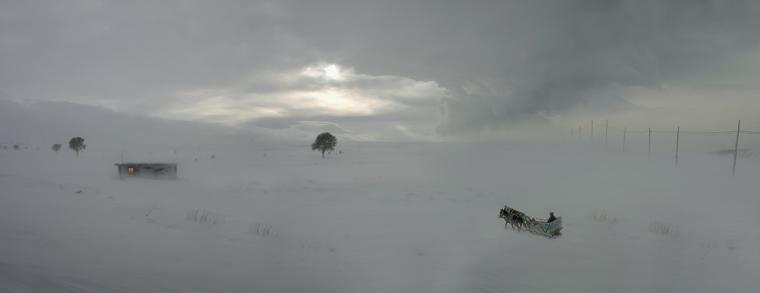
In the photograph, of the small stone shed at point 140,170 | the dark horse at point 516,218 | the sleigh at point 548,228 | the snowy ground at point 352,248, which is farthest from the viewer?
the small stone shed at point 140,170

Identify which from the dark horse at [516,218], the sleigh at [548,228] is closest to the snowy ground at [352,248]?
the sleigh at [548,228]

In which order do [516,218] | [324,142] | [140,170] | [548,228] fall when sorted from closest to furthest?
1. [548,228]
2. [516,218]
3. [140,170]
4. [324,142]

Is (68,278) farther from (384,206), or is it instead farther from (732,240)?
(732,240)

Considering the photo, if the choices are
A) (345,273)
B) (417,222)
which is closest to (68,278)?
(345,273)

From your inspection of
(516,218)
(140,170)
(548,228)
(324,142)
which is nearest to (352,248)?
(516,218)

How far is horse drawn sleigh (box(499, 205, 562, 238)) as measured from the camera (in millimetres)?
15617

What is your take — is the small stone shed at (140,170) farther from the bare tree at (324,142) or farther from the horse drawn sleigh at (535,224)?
the bare tree at (324,142)

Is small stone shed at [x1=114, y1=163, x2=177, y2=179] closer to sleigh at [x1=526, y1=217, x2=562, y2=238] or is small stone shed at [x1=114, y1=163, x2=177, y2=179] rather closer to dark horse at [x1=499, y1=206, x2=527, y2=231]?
dark horse at [x1=499, y1=206, x2=527, y2=231]

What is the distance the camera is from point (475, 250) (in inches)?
528

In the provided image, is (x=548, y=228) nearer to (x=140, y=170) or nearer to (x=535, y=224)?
(x=535, y=224)

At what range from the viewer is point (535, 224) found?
52.8 ft

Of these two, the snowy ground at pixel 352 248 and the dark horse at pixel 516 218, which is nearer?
the snowy ground at pixel 352 248

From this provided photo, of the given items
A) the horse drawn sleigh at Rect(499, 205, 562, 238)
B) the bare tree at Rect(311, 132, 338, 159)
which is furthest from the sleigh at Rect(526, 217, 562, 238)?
the bare tree at Rect(311, 132, 338, 159)

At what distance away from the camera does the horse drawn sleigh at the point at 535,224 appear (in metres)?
15.6
